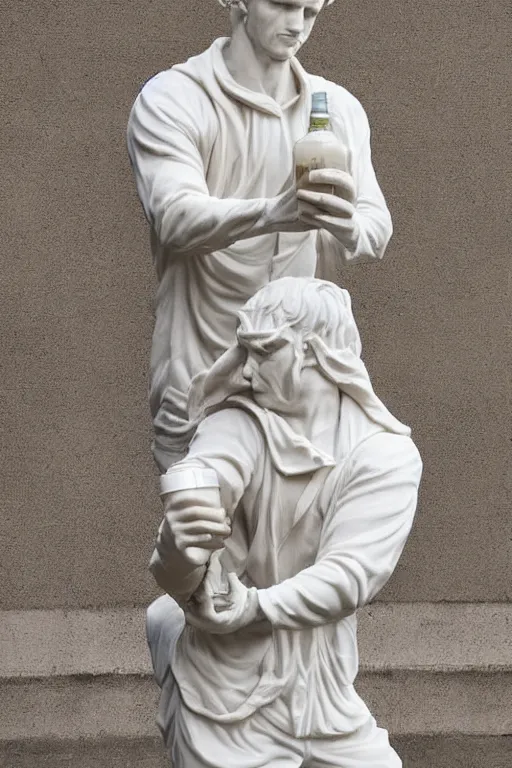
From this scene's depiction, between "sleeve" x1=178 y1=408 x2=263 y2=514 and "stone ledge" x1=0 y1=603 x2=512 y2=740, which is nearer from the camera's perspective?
"sleeve" x1=178 y1=408 x2=263 y2=514

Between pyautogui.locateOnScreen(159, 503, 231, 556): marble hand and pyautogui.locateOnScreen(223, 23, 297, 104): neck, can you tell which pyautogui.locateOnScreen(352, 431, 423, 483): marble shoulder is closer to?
pyautogui.locateOnScreen(159, 503, 231, 556): marble hand

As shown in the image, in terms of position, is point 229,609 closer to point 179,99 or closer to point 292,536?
point 292,536

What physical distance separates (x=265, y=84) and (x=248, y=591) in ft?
3.95

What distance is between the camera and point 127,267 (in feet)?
26.6

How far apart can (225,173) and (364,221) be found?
1.09 ft

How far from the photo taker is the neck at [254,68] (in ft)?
18.8

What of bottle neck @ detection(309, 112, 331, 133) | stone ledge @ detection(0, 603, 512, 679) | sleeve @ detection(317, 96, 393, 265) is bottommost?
stone ledge @ detection(0, 603, 512, 679)

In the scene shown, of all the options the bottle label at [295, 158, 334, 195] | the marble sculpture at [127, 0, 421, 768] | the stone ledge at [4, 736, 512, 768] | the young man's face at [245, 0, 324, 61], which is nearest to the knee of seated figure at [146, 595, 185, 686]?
the marble sculpture at [127, 0, 421, 768]

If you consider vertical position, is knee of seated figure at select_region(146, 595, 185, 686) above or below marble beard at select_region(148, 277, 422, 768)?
below

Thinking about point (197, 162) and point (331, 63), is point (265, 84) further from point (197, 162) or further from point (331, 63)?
point (331, 63)

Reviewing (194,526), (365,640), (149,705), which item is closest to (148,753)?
(149,705)

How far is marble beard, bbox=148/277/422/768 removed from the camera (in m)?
5.17

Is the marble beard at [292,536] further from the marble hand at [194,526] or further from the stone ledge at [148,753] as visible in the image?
the stone ledge at [148,753]

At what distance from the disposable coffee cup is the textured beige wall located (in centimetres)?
308
